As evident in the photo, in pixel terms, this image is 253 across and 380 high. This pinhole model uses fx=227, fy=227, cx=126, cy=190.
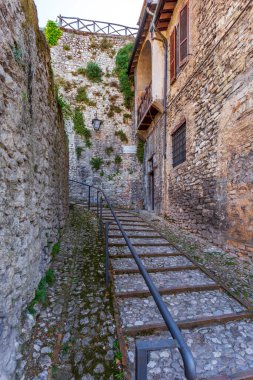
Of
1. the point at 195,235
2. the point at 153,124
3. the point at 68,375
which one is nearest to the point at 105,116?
the point at 153,124

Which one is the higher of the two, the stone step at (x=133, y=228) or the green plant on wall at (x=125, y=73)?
the green plant on wall at (x=125, y=73)

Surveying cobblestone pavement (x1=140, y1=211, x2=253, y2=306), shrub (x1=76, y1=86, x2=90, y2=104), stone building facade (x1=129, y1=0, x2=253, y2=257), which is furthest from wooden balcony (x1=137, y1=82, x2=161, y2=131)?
cobblestone pavement (x1=140, y1=211, x2=253, y2=306)

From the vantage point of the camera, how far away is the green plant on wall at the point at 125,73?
1159cm

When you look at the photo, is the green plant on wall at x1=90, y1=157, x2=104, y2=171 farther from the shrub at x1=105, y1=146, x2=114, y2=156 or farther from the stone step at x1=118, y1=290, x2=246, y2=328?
the stone step at x1=118, y1=290, x2=246, y2=328

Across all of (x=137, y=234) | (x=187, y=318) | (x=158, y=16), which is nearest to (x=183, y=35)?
(x=158, y=16)

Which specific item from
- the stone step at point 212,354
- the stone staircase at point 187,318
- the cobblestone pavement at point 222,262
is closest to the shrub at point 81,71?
the cobblestone pavement at point 222,262

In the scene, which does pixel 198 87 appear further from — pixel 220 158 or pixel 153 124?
pixel 153 124

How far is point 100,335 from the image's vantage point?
2.03 meters

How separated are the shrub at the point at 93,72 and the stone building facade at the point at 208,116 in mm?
3748

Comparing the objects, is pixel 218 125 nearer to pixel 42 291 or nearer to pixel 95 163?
pixel 42 291

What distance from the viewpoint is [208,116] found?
5.04m

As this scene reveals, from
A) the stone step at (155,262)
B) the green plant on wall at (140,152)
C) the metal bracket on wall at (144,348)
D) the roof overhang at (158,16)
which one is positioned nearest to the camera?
the metal bracket on wall at (144,348)

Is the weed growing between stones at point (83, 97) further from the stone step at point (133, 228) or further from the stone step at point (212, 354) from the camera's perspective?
the stone step at point (212, 354)

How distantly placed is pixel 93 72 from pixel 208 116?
8.40m
